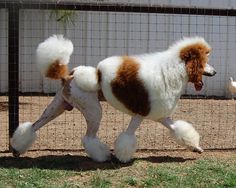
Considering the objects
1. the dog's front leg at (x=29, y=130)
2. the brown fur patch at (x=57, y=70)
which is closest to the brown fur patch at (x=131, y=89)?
the brown fur patch at (x=57, y=70)

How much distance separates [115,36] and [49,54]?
694 cm

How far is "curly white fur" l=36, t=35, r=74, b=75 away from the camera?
5773mm

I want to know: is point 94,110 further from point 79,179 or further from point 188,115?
point 188,115

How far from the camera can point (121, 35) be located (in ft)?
41.5

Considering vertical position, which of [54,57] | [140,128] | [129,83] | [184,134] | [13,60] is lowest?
[140,128]

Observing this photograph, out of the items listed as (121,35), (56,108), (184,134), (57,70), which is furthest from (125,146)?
(121,35)

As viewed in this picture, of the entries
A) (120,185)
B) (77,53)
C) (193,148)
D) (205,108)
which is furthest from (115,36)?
(120,185)

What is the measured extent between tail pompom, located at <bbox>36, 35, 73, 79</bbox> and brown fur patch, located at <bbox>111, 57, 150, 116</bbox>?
1.98ft

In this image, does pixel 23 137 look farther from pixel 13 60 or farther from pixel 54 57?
pixel 13 60

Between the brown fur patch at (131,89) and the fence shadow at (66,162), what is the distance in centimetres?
67

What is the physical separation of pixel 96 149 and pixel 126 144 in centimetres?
36

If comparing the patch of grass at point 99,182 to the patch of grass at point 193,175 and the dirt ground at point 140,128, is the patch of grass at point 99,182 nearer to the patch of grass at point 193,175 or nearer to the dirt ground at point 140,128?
the patch of grass at point 193,175

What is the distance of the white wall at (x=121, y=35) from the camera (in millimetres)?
11703

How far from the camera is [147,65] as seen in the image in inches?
223
